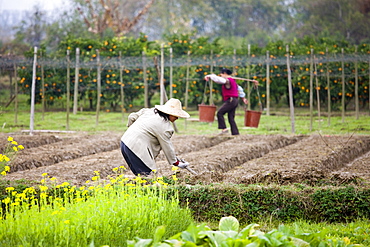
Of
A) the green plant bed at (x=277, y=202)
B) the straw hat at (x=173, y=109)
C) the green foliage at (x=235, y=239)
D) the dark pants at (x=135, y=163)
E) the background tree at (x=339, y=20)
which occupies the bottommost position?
the green plant bed at (x=277, y=202)

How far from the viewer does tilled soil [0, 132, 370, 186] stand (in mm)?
6938

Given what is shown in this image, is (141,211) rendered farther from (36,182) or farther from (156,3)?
(156,3)

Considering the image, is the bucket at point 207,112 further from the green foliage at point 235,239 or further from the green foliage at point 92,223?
the green foliage at point 235,239

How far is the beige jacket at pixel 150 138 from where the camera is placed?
21.5 feet

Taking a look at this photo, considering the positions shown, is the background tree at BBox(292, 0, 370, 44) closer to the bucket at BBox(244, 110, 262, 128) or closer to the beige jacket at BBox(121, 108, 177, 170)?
the bucket at BBox(244, 110, 262, 128)

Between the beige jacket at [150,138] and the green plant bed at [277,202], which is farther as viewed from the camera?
the beige jacket at [150,138]

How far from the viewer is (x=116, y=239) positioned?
4434mm

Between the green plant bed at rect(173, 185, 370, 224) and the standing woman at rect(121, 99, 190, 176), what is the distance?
66cm

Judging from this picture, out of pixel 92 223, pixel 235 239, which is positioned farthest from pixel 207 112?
pixel 235 239

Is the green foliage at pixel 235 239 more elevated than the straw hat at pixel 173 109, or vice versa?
the straw hat at pixel 173 109

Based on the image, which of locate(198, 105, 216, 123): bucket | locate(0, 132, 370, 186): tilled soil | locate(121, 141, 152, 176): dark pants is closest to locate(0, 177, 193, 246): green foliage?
locate(0, 132, 370, 186): tilled soil

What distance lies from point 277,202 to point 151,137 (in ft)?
5.83

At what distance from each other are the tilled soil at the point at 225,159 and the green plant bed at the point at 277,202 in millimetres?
530

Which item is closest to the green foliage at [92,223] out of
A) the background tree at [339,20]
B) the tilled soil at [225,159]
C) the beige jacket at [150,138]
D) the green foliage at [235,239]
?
the green foliage at [235,239]
